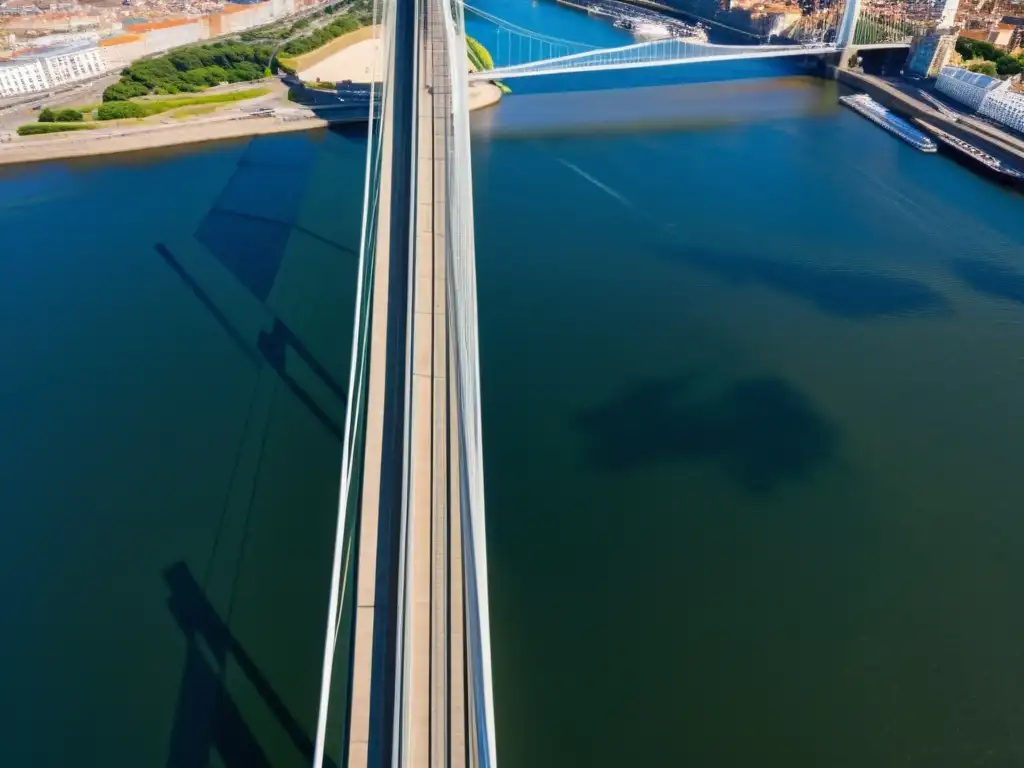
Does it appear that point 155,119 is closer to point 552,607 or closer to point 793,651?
point 552,607

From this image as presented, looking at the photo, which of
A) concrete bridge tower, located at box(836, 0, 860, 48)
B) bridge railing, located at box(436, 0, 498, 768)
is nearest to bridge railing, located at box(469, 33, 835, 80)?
concrete bridge tower, located at box(836, 0, 860, 48)

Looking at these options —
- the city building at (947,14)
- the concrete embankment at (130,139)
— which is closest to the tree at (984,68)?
the city building at (947,14)

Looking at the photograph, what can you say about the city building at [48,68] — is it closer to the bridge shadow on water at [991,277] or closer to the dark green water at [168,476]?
the dark green water at [168,476]

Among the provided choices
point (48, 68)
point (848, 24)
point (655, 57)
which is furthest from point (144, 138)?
point (848, 24)

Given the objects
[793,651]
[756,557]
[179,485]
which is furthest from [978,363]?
[179,485]

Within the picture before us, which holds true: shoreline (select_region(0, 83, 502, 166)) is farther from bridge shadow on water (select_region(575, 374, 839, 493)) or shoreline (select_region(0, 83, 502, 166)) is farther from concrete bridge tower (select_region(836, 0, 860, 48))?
concrete bridge tower (select_region(836, 0, 860, 48))

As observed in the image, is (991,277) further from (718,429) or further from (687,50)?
(687,50)
